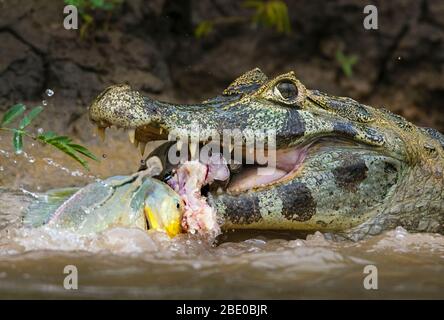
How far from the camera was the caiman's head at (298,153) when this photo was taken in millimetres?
4164

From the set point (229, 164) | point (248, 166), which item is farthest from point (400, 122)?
point (229, 164)

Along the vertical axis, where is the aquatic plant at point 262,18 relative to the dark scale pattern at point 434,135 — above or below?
above

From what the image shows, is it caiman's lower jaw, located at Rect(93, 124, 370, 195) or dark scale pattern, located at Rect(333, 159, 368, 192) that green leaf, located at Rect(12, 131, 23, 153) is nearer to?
caiman's lower jaw, located at Rect(93, 124, 370, 195)

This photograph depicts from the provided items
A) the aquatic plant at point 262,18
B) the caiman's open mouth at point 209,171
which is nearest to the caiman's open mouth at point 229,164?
the caiman's open mouth at point 209,171

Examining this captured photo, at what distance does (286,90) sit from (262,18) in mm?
3093

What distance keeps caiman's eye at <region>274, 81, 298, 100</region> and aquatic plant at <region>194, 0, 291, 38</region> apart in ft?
9.82

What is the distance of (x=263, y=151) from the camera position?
432 centimetres

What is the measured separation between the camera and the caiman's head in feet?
13.7

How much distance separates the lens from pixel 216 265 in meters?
3.84

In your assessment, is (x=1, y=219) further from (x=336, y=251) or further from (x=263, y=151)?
(x=336, y=251)

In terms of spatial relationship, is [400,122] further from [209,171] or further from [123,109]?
[123,109]

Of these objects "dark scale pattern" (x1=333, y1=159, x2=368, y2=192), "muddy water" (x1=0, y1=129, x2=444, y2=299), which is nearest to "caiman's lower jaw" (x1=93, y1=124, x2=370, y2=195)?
"dark scale pattern" (x1=333, y1=159, x2=368, y2=192)

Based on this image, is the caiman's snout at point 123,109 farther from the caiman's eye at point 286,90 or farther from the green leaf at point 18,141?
the caiman's eye at point 286,90
